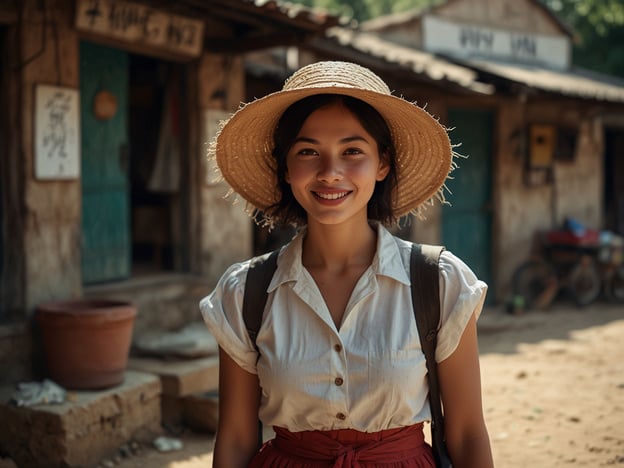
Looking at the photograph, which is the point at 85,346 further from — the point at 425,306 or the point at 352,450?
the point at 425,306

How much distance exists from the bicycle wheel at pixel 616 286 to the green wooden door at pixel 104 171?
297 inches

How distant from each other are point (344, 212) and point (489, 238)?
882 cm

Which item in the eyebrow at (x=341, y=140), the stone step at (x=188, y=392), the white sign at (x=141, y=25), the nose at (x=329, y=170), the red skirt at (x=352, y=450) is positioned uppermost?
the white sign at (x=141, y=25)

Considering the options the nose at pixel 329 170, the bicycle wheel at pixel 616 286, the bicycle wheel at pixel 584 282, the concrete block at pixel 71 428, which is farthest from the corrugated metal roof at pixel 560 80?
the nose at pixel 329 170

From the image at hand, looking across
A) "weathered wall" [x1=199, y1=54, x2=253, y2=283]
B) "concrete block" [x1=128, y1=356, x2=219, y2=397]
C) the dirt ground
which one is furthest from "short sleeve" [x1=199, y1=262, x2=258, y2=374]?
"weathered wall" [x1=199, y1=54, x2=253, y2=283]

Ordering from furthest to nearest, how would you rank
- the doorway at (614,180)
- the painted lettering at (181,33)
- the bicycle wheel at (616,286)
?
the doorway at (614,180), the bicycle wheel at (616,286), the painted lettering at (181,33)

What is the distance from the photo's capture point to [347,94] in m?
1.95

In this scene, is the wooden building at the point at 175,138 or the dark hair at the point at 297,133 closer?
the dark hair at the point at 297,133

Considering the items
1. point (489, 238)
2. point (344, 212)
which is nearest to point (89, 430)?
point (344, 212)

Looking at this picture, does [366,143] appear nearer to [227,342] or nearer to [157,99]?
[227,342]

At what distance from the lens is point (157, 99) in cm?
762

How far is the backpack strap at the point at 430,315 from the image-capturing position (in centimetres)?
185

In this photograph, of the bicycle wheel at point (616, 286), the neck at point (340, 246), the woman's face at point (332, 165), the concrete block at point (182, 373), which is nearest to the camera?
the woman's face at point (332, 165)

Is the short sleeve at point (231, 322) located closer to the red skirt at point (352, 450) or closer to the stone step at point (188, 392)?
the red skirt at point (352, 450)
